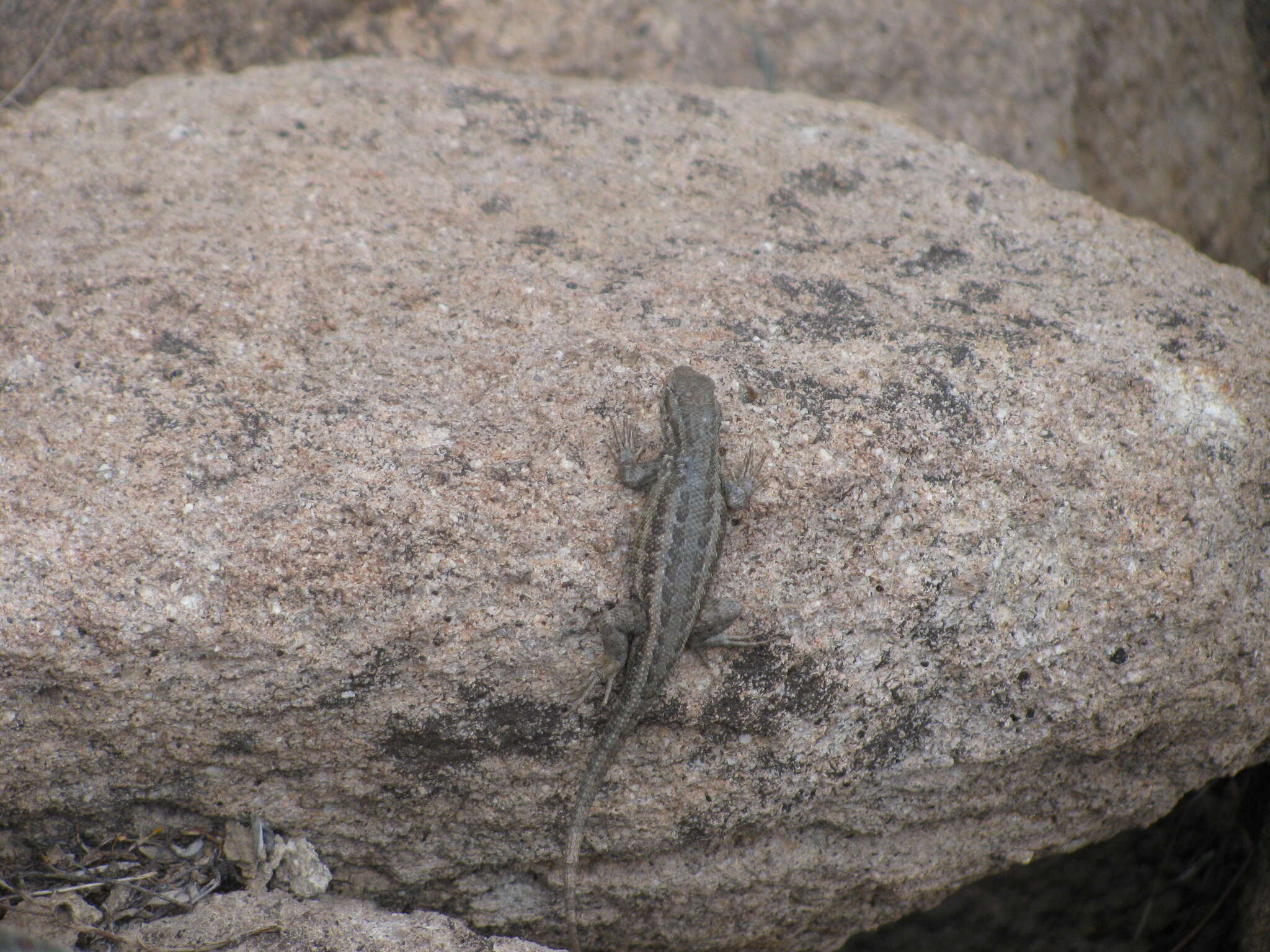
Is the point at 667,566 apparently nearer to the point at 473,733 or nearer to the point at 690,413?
the point at 690,413

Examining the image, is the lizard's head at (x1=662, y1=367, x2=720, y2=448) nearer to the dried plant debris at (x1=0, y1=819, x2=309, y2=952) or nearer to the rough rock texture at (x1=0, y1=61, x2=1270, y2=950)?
the rough rock texture at (x1=0, y1=61, x2=1270, y2=950)

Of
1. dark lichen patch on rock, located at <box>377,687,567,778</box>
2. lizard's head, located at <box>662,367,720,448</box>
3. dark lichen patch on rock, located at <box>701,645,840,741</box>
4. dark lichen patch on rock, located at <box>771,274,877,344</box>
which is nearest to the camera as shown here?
dark lichen patch on rock, located at <box>377,687,567,778</box>

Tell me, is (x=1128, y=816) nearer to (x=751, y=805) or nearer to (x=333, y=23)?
(x=751, y=805)

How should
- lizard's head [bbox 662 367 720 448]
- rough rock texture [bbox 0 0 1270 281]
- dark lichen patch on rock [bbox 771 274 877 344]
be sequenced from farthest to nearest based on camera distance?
rough rock texture [bbox 0 0 1270 281] → dark lichen patch on rock [bbox 771 274 877 344] → lizard's head [bbox 662 367 720 448]

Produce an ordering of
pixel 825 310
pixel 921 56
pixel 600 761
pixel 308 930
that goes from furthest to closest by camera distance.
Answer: pixel 921 56, pixel 825 310, pixel 600 761, pixel 308 930

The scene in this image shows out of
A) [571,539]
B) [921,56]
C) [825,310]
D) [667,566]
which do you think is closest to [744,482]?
[667,566]

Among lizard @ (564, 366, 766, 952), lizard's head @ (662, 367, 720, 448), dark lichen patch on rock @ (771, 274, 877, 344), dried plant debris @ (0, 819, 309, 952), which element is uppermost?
dark lichen patch on rock @ (771, 274, 877, 344)

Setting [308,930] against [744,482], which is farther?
[744,482]

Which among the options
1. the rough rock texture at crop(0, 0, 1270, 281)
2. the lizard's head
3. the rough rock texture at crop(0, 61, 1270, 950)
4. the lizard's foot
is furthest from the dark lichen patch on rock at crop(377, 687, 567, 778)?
the rough rock texture at crop(0, 0, 1270, 281)
